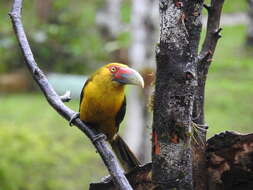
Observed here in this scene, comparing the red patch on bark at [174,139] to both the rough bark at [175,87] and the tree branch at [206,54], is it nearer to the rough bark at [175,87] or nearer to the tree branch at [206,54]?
the rough bark at [175,87]

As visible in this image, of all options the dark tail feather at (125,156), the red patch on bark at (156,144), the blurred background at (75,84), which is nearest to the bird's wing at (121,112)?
the dark tail feather at (125,156)

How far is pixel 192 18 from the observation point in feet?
6.17

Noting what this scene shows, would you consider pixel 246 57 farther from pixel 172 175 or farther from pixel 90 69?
pixel 172 175

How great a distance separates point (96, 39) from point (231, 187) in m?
10.4

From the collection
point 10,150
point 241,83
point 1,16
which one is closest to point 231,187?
point 10,150

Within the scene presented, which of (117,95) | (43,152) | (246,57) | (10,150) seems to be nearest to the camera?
(117,95)

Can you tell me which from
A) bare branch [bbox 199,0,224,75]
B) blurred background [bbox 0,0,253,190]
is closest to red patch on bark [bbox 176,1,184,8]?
bare branch [bbox 199,0,224,75]

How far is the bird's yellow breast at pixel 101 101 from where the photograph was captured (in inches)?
129

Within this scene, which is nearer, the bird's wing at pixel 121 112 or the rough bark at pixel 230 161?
the rough bark at pixel 230 161

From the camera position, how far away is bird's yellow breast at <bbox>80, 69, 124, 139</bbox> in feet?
10.7

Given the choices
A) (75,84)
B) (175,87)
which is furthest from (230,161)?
(75,84)

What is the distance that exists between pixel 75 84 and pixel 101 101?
7.20 meters

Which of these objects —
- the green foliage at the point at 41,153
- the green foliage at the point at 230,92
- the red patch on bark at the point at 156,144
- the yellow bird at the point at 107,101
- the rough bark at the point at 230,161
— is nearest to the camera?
the red patch on bark at the point at 156,144

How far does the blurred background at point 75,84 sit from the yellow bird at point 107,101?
0.48 meters
